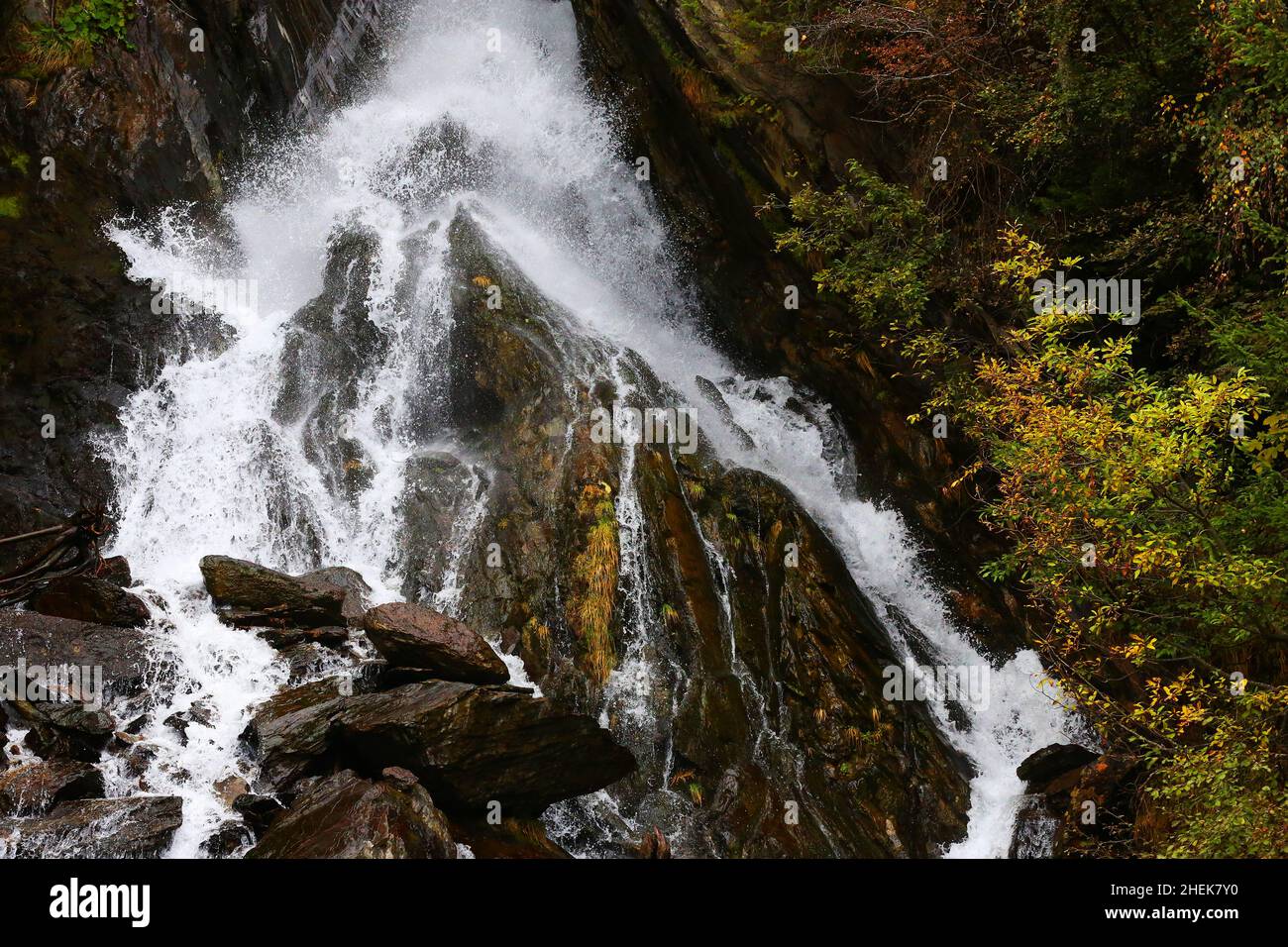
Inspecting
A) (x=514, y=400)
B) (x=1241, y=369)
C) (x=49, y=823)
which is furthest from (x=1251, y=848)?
(x=514, y=400)

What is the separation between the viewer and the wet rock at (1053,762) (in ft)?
33.8

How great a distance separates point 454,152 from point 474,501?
779cm

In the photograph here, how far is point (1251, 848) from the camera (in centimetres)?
620

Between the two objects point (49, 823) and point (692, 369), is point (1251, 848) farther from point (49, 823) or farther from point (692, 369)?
point (692, 369)

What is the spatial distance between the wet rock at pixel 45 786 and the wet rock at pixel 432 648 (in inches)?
97.6

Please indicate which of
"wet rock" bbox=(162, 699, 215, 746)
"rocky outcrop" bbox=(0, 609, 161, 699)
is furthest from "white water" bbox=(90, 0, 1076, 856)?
"rocky outcrop" bbox=(0, 609, 161, 699)

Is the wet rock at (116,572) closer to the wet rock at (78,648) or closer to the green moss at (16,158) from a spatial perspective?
the wet rock at (78,648)

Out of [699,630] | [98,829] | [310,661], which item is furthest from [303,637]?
[699,630]

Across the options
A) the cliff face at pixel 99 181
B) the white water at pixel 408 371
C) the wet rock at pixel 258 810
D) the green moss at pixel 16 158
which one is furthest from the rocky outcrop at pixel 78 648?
the green moss at pixel 16 158

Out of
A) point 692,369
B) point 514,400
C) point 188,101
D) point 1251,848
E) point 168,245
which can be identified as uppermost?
point 188,101

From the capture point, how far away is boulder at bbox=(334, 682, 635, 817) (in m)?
7.91

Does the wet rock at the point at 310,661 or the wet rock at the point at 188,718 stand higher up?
the wet rock at the point at 310,661

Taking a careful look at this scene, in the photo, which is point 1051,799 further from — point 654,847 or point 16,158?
point 16,158

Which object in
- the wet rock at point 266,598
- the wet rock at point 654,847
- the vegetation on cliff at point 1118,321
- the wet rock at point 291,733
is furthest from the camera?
the wet rock at point 266,598
